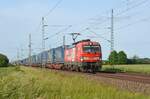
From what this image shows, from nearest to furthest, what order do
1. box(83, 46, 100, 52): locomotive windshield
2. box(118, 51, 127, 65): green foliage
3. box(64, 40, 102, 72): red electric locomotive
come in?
1. box(64, 40, 102, 72): red electric locomotive
2. box(83, 46, 100, 52): locomotive windshield
3. box(118, 51, 127, 65): green foliage

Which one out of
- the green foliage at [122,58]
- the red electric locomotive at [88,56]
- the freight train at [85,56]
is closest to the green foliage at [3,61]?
the green foliage at [122,58]

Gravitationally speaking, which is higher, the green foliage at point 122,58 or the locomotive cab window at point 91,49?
the green foliage at point 122,58

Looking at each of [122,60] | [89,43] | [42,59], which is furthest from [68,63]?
[122,60]

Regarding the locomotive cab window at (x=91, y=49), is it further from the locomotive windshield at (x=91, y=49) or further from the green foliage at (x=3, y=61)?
the green foliage at (x=3, y=61)

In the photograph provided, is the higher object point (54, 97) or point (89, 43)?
point (89, 43)

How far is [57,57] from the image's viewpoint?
64.9 metres

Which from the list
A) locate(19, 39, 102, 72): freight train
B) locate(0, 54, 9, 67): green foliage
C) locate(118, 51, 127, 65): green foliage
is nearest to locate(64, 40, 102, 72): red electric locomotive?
locate(19, 39, 102, 72): freight train

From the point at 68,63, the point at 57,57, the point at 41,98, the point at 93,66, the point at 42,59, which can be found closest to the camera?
the point at 41,98

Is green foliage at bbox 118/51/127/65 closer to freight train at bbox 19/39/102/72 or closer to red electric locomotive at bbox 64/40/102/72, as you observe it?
freight train at bbox 19/39/102/72

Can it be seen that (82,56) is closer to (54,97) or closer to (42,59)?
(54,97)

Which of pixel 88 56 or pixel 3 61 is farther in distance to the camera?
pixel 3 61

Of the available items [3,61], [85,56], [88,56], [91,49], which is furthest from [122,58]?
[85,56]

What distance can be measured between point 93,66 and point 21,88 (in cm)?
2999

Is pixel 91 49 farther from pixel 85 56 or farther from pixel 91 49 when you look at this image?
pixel 85 56
